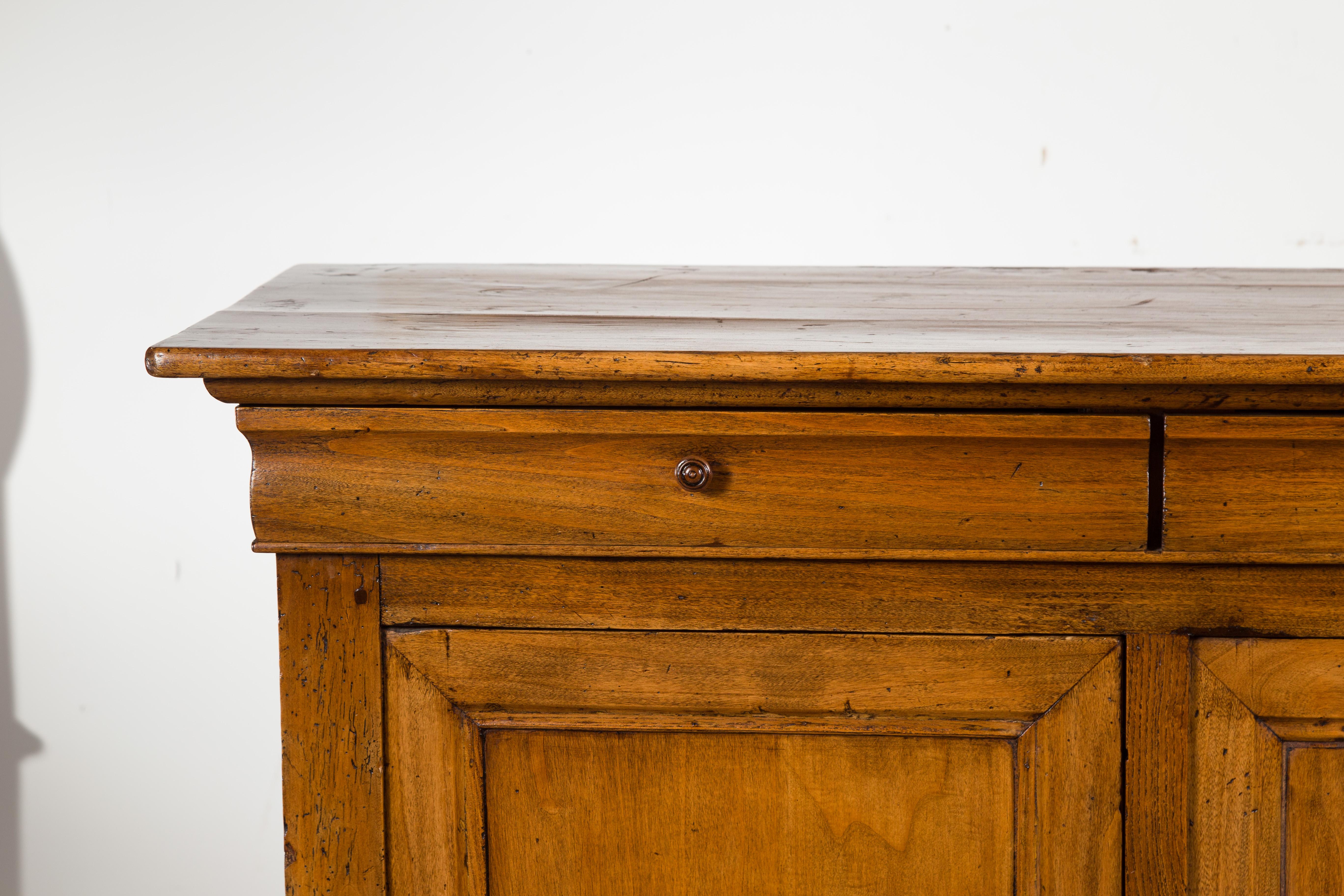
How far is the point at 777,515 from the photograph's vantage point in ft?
2.62

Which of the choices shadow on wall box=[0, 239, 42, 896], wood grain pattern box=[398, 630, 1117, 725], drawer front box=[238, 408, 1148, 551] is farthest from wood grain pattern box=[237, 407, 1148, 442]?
shadow on wall box=[0, 239, 42, 896]

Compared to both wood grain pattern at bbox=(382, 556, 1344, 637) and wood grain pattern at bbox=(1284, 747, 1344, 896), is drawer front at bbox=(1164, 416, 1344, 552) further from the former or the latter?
wood grain pattern at bbox=(1284, 747, 1344, 896)

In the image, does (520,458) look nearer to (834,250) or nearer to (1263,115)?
(834,250)

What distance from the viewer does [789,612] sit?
2.69 feet

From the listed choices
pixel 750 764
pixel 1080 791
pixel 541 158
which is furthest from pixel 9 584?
pixel 1080 791

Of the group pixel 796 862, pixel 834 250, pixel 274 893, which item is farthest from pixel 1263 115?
pixel 274 893

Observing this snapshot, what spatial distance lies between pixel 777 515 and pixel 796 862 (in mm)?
240

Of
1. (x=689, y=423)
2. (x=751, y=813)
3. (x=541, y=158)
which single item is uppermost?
(x=541, y=158)

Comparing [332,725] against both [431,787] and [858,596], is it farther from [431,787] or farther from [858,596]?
[858,596]

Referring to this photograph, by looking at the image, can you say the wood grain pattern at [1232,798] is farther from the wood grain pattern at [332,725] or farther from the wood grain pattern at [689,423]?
the wood grain pattern at [332,725]

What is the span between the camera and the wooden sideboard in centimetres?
77

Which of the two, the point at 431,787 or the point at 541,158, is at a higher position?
the point at 541,158

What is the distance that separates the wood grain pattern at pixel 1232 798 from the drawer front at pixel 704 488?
13cm

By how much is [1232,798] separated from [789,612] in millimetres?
315
